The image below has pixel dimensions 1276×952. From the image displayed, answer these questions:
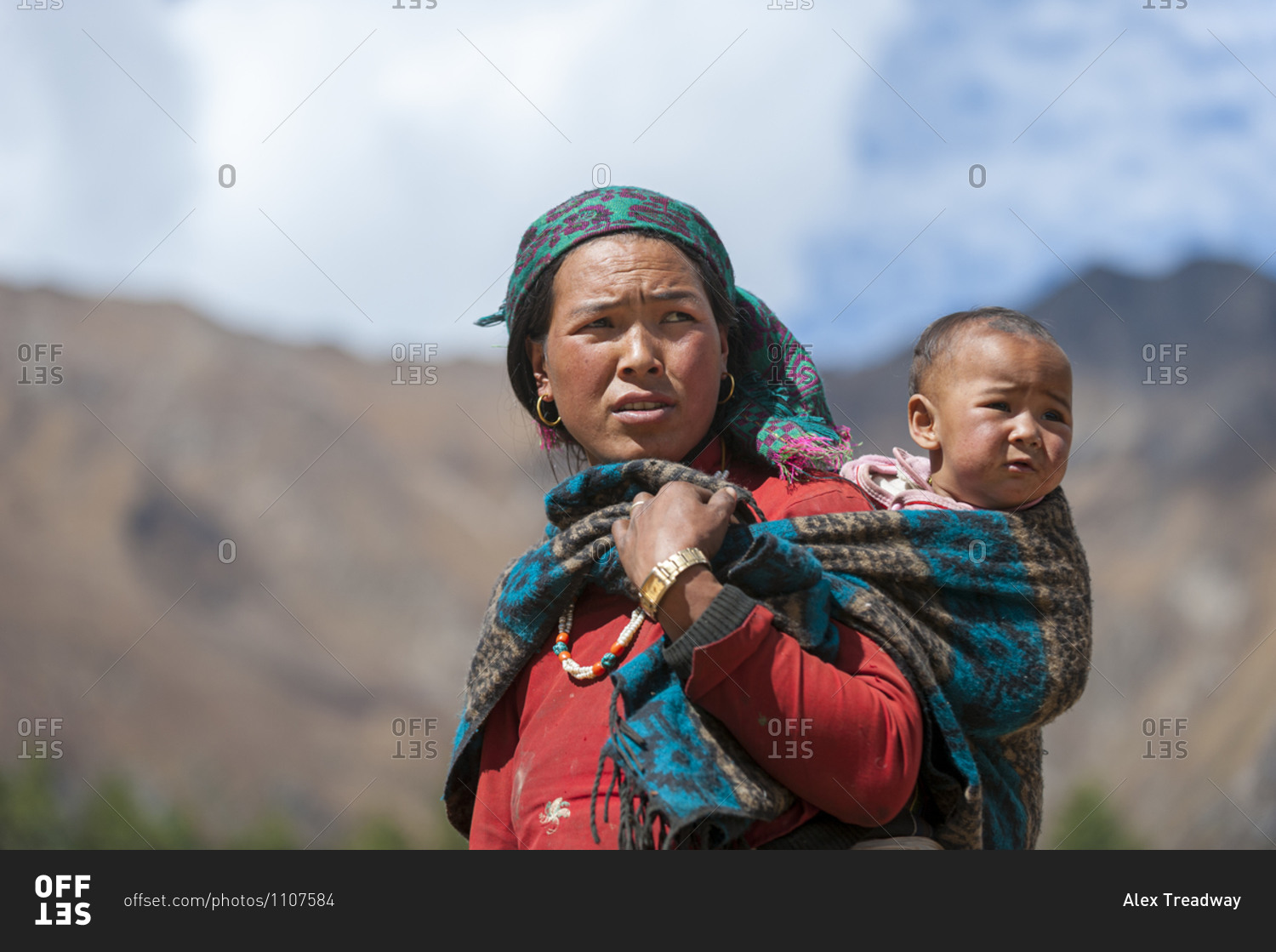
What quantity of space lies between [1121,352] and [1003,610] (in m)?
45.9

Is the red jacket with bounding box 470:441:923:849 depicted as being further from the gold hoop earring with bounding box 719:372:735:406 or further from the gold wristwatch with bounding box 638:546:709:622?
the gold hoop earring with bounding box 719:372:735:406

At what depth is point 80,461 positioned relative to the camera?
3969 centimetres

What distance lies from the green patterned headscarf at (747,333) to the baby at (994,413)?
25 centimetres

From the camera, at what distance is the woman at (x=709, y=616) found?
2.19m

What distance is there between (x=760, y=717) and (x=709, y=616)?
20 cm

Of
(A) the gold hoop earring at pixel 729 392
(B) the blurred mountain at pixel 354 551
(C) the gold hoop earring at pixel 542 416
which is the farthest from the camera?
(B) the blurred mountain at pixel 354 551

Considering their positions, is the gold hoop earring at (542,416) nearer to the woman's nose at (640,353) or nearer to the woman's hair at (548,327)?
the woman's hair at (548,327)

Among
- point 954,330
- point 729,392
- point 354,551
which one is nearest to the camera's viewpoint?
point 954,330

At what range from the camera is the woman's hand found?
2172 mm

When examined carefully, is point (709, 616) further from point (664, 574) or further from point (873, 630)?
point (873, 630)

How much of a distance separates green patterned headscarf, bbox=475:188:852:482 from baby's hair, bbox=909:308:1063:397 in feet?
0.81

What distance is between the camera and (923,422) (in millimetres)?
2750
